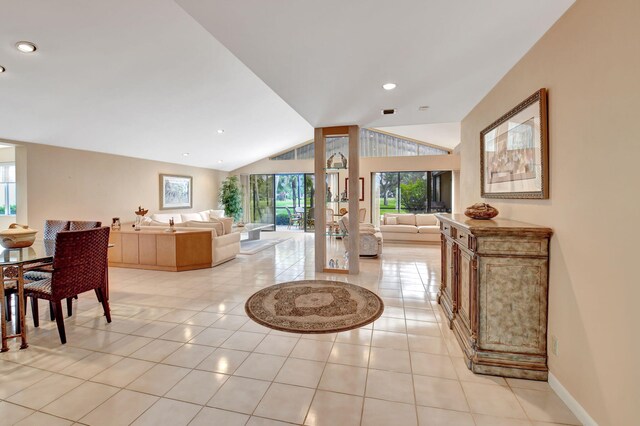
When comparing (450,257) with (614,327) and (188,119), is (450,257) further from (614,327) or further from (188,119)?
(188,119)

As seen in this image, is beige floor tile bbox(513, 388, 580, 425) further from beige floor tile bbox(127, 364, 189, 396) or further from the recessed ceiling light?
the recessed ceiling light

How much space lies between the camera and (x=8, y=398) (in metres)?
1.85

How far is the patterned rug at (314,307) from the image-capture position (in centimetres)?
292

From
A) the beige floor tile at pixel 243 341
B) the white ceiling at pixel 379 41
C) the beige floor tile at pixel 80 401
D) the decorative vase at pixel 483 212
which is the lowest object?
the beige floor tile at pixel 80 401

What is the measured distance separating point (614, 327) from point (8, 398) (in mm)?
3520

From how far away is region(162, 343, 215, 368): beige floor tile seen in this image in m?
2.25

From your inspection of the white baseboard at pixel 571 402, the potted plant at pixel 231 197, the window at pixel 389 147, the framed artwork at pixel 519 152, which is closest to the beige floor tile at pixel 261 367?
the white baseboard at pixel 571 402

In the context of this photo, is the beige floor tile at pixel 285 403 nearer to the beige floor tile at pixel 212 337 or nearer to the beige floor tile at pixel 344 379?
the beige floor tile at pixel 344 379

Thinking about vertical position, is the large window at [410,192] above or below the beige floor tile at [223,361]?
above

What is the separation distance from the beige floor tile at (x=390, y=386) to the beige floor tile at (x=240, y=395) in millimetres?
716

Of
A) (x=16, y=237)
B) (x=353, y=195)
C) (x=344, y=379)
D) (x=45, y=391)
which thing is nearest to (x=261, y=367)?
(x=344, y=379)

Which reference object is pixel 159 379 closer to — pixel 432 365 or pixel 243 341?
pixel 243 341

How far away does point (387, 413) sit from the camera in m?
1.72

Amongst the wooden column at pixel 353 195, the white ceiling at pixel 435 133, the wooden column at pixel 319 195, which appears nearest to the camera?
the wooden column at pixel 353 195
